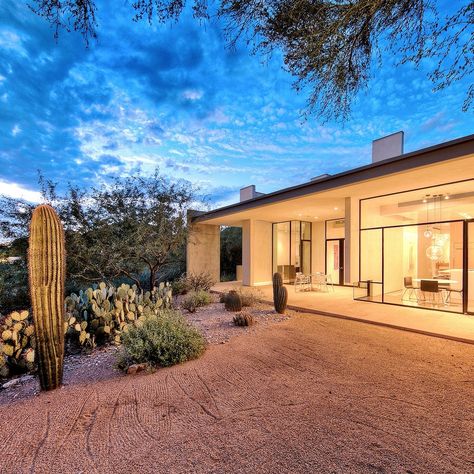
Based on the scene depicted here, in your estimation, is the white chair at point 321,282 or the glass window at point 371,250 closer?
the glass window at point 371,250

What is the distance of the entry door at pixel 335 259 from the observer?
12.8 metres

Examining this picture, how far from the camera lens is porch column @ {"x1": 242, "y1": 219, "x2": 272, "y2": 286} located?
1243 cm

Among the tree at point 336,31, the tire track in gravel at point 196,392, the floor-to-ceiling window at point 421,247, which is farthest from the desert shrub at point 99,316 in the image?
the floor-to-ceiling window at point 421,247

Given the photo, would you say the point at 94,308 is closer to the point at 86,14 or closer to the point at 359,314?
the point at 86,14

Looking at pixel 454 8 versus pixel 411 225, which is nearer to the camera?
pixel 454 8

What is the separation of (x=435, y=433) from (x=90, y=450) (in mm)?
2778

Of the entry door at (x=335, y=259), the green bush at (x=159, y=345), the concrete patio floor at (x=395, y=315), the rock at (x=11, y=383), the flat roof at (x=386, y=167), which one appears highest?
the flat roof at (x=386, y=167)

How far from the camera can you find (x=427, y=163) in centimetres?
489

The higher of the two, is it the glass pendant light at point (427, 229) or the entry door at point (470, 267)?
the glass pendant light at point (427, 229)

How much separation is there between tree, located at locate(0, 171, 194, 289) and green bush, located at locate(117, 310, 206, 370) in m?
4.08

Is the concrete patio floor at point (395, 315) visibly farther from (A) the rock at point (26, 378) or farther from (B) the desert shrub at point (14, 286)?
(B) the desert shrub at point (14, 286)

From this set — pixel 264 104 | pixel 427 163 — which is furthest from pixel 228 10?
pixel 427 163

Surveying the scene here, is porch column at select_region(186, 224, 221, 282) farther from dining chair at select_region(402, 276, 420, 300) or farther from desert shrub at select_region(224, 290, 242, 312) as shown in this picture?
dining chair at select_region(402, 276, 420, 300)

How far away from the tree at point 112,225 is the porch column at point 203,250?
2.65 metres
